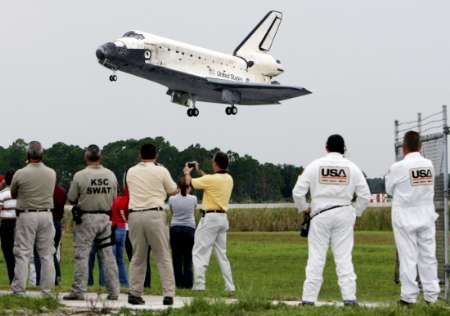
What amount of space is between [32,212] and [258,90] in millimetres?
43677

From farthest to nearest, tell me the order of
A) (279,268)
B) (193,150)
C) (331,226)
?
(193,150) → (279,268) → (331,226)

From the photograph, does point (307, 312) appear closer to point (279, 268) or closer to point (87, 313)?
point (87, 313)

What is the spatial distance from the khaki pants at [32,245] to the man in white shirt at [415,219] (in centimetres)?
441

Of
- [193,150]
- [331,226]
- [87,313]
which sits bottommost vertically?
[87,313]

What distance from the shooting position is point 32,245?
524 inches

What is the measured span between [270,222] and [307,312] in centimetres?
4465

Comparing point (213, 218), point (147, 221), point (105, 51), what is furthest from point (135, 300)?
point (105, 51)

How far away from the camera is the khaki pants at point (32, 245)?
13.1 m

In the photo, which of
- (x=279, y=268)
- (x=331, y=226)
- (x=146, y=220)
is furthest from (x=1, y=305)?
(x=279, y=268)

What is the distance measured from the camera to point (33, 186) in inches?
521

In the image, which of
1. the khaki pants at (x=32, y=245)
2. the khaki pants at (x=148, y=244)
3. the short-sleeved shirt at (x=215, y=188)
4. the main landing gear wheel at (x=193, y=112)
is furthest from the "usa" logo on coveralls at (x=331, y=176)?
the main landing gear wheel at (x=193, y=112)

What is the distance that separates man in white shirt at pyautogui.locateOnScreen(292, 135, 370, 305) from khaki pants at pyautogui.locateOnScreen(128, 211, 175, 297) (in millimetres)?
1811

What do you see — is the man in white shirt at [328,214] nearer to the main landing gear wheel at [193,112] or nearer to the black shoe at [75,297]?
the black shoe at [75,297]

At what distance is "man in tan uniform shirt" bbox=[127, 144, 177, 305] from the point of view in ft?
41.1
